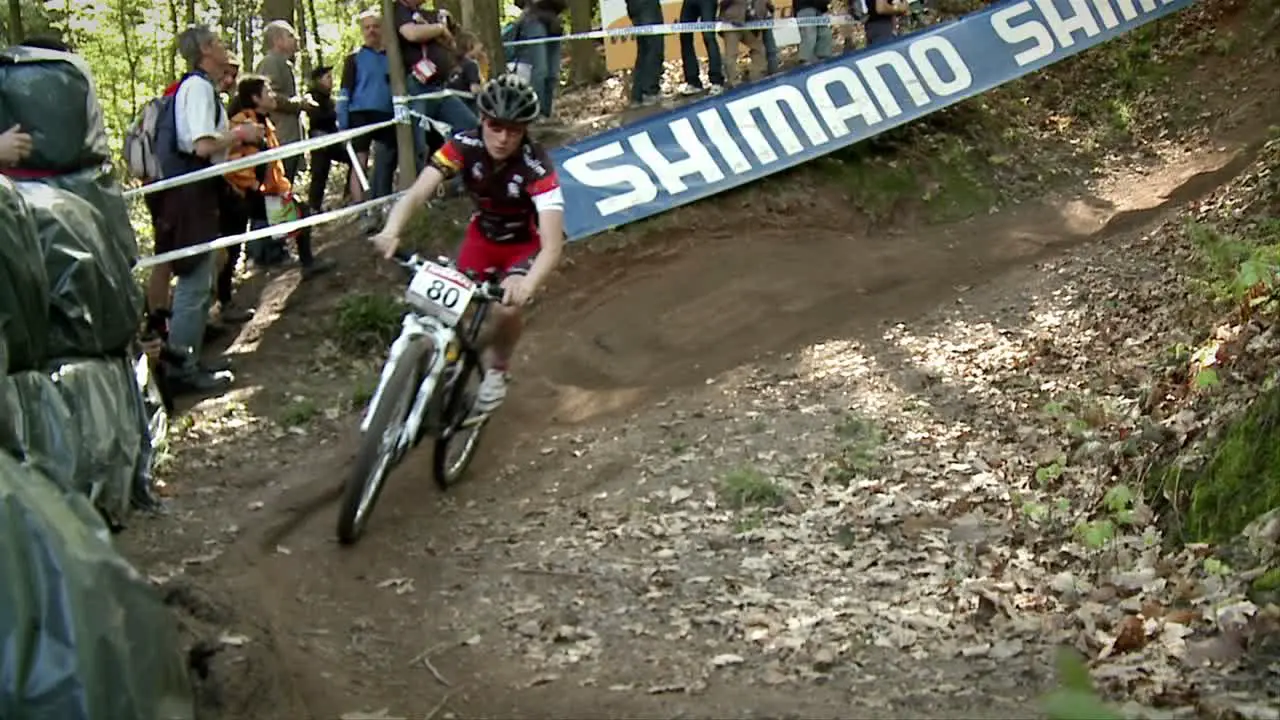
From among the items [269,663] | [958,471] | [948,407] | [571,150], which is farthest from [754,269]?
[269,663]

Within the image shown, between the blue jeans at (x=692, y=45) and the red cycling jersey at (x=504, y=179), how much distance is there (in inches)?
240

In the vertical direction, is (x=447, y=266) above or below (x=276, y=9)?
below

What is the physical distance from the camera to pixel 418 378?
18.8 feet

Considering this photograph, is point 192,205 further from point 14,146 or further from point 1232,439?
point 1232,439

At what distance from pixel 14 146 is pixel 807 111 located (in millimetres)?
6889

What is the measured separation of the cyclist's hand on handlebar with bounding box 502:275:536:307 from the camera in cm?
574

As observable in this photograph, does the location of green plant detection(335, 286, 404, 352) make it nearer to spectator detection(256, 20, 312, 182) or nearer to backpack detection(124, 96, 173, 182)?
backpack detection(124, 96, 173, 182)

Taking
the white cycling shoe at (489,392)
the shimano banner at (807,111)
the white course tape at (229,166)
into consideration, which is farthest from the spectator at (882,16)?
the white cycling shoe at (489,392)

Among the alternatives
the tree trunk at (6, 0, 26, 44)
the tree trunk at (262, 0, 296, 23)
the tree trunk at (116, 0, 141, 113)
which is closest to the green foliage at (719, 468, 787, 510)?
the tree trunk at (262, 0, 296, 23)

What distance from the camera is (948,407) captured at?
6.84 m

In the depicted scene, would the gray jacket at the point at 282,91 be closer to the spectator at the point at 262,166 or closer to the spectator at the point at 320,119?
the spectator at the point at 320,119

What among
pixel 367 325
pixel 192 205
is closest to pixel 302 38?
pixel 367 325

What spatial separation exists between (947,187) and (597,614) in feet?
24.0

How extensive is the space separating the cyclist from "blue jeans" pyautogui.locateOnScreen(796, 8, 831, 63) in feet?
23.2
